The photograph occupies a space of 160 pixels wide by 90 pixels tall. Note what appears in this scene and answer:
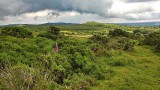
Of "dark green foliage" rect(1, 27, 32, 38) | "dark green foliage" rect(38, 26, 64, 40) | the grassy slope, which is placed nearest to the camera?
the grassy slope

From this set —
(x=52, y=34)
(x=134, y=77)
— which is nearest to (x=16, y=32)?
(x=52, y=34)

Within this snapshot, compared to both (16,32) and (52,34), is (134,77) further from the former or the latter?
(16,32)

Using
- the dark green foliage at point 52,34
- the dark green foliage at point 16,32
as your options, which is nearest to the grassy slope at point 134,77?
the dark green foliage at point 52,34

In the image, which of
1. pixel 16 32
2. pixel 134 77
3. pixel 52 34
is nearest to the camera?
Answer: pixel 134 77

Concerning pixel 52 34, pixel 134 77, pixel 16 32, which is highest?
pixel 16 32

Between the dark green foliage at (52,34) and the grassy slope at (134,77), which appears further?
the dark green foliage at (52,34)

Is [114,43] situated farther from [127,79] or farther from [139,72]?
[127,79]

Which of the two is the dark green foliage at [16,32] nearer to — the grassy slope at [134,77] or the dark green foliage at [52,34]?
the dark green foliage at [52,34]

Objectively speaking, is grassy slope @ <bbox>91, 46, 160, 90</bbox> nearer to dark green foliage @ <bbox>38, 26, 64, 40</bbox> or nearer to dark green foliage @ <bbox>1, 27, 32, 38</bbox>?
dark green foliage @ <bbox>38, 26, 64, 40</bbox>

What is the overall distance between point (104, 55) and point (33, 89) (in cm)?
2042

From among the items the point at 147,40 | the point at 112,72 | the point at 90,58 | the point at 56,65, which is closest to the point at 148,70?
the point at 112,72

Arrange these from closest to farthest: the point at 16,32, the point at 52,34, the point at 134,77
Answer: the point at 134,77
the point at 16,32
the point at 52,34

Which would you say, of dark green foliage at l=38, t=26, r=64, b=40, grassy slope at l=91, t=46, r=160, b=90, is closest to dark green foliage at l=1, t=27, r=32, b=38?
dark green foliage at l=38, t=26, r=64, b=40

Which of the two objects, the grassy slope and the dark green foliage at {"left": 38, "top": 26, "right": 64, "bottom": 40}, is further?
the dark green foliage at {"left": 38, "top": 26, "right": 64, "bottom": 40}
